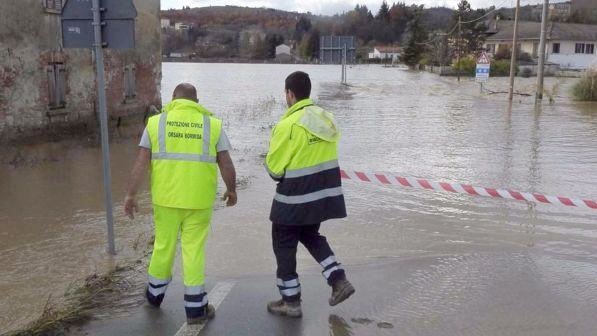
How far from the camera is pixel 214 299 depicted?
5000mm

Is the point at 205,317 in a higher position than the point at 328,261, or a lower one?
lower

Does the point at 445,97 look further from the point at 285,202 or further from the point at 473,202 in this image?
the point at 285,202

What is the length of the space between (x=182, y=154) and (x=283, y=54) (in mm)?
141908

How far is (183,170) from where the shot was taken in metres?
4.51

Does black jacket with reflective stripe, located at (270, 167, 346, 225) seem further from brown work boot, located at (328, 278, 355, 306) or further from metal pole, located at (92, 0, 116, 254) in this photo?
metal pole, located at (92, 0, 116, 254)

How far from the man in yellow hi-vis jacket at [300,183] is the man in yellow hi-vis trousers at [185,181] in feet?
1.60

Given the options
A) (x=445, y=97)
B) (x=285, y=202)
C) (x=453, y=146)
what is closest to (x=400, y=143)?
(x=453, y=146)

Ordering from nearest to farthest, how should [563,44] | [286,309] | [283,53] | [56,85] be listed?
[286,309] → [56,85] → [563,44] → [283,53]

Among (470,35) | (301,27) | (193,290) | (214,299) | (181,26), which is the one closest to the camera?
(193,290)

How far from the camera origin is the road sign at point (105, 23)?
5.89 meters

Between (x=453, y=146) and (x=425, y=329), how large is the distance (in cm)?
1067

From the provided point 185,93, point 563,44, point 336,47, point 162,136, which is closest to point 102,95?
point 185,93

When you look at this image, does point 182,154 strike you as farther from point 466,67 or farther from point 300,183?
point 466,67

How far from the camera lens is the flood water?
16.7 feet
